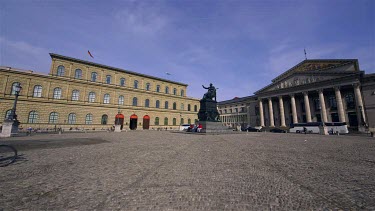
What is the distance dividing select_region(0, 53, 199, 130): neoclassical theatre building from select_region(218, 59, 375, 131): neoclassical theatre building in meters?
29.8

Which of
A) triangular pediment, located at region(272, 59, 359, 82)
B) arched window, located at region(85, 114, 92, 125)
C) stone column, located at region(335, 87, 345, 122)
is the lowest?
arched window, located at region(85, 114, 92, 125)

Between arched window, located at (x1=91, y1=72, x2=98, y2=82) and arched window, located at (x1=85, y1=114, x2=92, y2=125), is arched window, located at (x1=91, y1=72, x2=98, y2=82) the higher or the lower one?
the higher one

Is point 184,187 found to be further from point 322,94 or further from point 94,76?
point 322,94

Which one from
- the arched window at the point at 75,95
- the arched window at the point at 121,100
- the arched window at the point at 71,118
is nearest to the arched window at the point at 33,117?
the arched window at the point at 71,118

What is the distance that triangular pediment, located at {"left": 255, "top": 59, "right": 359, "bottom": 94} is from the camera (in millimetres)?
35969

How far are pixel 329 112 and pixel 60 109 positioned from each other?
62.8 m

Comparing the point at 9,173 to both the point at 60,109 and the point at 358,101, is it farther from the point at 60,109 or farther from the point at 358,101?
the point at 358,101

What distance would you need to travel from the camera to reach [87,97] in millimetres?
34031

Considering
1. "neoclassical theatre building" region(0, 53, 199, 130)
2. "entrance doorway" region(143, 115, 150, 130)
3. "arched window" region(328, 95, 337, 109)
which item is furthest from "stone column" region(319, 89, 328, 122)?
"entrance doorway" region(143, 115, 150, 130)

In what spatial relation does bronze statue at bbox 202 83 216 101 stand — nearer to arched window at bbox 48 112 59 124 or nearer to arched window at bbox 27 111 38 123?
arched window at bbox 48 112 59 124

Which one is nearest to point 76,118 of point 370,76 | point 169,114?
point 169,114

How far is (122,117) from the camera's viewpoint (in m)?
37.2

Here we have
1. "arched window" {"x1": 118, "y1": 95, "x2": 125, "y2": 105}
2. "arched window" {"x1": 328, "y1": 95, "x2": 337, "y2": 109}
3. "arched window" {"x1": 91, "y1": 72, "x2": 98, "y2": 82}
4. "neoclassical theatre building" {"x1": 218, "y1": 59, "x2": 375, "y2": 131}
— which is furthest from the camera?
"arched window" {"x1": 328, "y1": 95, "x2": 337, "y2": 109}

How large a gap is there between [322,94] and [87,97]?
Result: 55.5 metres
